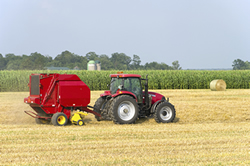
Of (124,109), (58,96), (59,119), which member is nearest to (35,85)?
(58,96)

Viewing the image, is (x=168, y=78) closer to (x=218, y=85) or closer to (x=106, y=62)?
(x=218, y=85)

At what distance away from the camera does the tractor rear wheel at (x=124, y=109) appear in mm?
10812

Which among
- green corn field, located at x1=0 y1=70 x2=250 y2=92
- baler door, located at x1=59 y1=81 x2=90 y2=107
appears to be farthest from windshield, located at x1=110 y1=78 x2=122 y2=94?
green corn field, located at x1=0 y1=70 x2=250 y2=92

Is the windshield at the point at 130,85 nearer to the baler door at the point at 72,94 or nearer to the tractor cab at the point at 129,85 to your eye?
the tractor cab at the point at 129,85

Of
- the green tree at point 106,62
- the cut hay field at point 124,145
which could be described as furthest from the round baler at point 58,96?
the green tree at point 106,62

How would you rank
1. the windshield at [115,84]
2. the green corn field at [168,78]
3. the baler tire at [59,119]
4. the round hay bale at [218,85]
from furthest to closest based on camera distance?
1. the green corn field at [168,78]
2. the round hay bale at [218,85]
3. the windshield at [115,84]
4. the baler tire at [59,119]

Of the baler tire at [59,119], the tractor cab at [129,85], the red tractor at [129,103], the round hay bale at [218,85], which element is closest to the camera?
the baler tire at [59,119]

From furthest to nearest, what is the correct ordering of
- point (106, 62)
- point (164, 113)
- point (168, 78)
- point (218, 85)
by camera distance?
point (106, 62)
point (168, 78)
point (218, 85)
point (164, 113)

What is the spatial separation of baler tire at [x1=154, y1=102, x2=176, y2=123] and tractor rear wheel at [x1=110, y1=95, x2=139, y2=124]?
852 millimetres

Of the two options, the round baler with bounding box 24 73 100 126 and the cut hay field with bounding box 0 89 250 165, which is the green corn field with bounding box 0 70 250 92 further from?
the round baler with bounding box 24 73 100 126

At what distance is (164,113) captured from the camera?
38.5 ft

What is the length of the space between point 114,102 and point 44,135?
2.69 m

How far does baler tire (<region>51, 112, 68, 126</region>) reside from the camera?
10.6 meters

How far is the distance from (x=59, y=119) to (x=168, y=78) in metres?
26.2
